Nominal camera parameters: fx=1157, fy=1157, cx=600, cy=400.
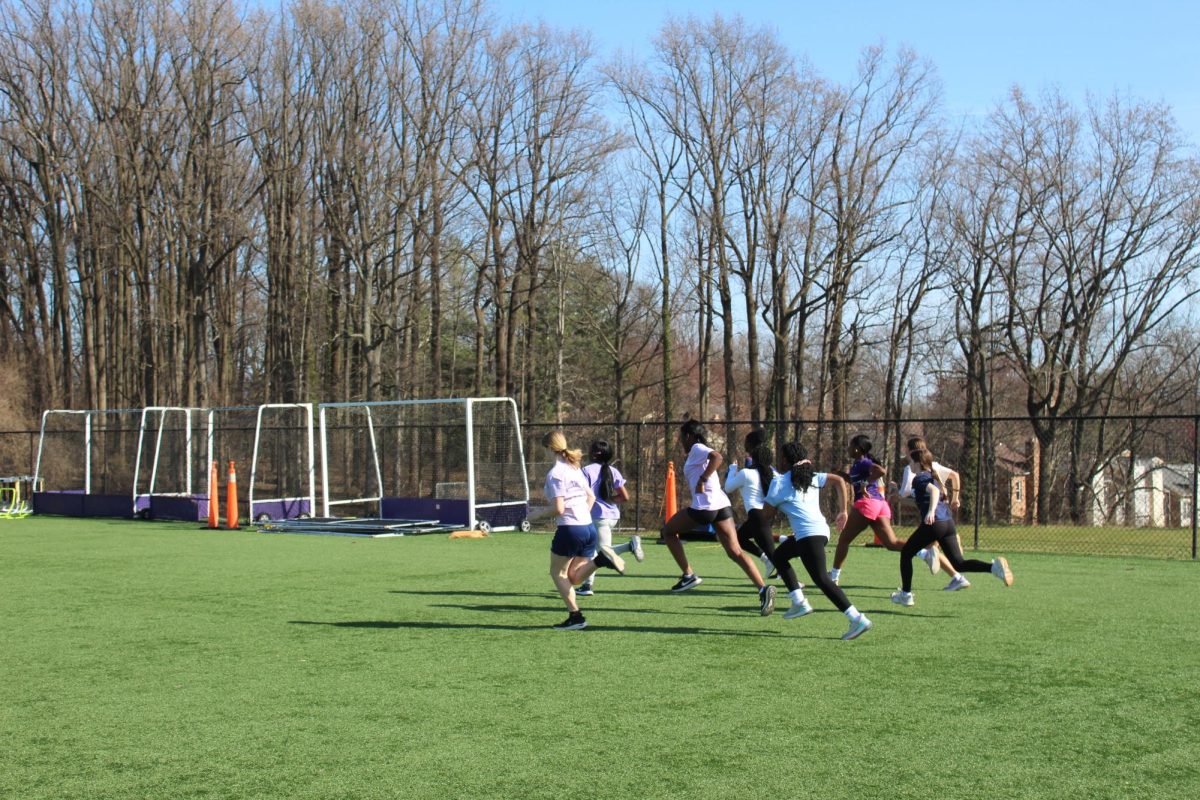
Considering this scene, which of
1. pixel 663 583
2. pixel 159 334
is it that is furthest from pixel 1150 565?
pixel 159 334

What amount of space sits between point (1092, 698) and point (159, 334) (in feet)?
135

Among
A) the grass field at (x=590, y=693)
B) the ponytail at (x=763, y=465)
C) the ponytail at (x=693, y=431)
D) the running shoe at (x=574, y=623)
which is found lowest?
the grass field at (x=590, y=693)

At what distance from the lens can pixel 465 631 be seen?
1021cm

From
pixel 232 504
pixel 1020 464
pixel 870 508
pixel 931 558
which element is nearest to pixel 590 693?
pixel 870 508

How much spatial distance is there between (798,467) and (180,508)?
20.7 metres

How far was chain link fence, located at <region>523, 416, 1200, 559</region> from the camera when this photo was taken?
2175cm

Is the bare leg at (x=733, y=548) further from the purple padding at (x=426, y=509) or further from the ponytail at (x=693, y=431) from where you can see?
the purple padding at (x=426, y=509)

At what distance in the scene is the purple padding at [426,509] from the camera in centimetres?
2288

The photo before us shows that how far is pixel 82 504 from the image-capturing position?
29.0 meters

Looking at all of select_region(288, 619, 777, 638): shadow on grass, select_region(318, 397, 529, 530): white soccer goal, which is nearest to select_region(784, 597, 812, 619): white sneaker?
select_region(288, 619, 777, 638): shadow on grass

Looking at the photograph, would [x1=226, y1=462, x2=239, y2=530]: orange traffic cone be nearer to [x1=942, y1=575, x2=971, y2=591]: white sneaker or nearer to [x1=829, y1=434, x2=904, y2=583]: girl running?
[x1=829, y1=434, x2=904, y2=583]: girl running

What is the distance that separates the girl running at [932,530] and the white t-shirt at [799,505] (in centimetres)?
165

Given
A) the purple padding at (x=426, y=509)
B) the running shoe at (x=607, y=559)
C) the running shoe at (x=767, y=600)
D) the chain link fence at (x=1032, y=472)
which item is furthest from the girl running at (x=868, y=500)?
the purple padding at (x=426, y=509)

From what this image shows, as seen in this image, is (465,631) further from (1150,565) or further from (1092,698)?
(1150,565)
